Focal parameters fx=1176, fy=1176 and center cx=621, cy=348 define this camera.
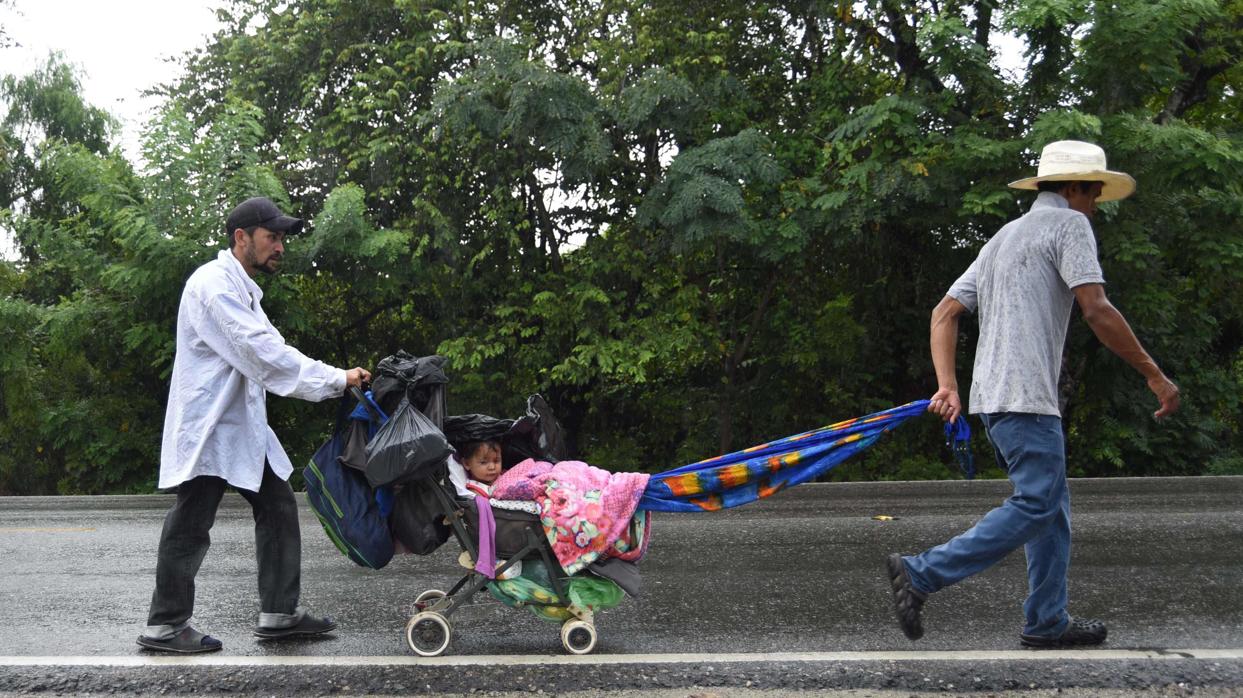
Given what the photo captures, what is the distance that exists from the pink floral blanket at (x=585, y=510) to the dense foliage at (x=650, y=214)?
26.3 ft

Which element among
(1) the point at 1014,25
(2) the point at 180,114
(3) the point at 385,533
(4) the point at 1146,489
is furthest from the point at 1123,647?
(2) the point at 180,114

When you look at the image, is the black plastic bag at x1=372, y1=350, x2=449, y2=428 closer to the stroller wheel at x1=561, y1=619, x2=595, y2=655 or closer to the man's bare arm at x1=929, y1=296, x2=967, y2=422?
the stroller wheel at x1=561, y1=619, x2=595, y2=655

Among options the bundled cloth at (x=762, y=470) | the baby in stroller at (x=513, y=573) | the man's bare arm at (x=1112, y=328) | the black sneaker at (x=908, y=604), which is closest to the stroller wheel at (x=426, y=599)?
the baby in stroller at (x=513, y=573)

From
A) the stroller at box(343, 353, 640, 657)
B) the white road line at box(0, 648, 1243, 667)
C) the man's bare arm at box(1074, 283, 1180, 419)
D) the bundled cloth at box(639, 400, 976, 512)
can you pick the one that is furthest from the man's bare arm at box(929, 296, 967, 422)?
the stroller at box(343, 353, 640, 657)

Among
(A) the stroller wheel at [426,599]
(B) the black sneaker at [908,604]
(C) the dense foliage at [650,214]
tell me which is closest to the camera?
(B) the black sneaker at [908,604]

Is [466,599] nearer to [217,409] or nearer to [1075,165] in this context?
[217,409]

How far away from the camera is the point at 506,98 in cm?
1330

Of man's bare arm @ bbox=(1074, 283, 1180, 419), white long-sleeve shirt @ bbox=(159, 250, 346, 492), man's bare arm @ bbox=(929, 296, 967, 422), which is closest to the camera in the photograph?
man's bare arm @ bbox=(1074, 283, 1180, 419)

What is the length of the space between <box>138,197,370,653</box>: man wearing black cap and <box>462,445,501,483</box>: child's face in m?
0.63

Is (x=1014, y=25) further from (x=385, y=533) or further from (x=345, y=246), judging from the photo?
(x=385, y=533)

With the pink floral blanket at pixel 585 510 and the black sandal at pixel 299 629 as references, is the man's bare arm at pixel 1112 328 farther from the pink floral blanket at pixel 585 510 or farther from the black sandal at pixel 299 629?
Result: the black sandal at pixel 299 629

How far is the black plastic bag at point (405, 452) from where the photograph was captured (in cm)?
454

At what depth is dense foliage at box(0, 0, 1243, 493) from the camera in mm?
12250

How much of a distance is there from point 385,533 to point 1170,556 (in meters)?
4.81
